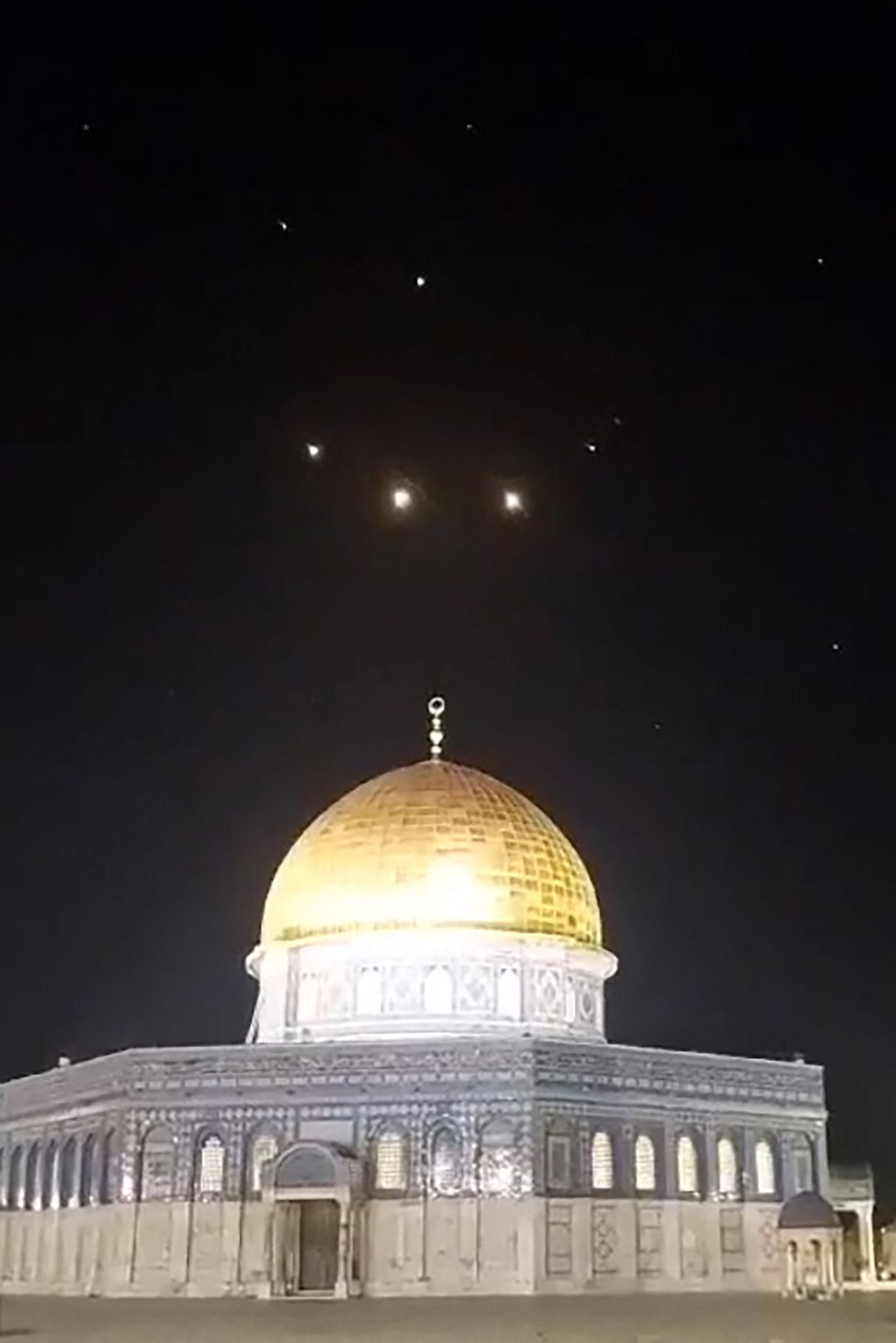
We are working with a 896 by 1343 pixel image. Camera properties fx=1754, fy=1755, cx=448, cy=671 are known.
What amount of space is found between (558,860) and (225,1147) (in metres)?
10.8

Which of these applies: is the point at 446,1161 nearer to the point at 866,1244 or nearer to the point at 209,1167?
the point at 209,1167

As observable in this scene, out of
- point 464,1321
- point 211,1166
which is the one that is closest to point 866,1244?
point 211,1166

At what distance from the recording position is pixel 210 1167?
115 feet

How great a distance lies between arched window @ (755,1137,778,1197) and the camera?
124 ft

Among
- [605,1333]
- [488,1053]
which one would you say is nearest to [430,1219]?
[488,1053]

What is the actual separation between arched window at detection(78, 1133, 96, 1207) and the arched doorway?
4605 millimetres

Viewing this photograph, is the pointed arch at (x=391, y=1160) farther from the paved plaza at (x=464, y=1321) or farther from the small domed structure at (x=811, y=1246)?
the small domed structure at (x=811, y=1246)

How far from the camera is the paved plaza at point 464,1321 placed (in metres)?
19.3

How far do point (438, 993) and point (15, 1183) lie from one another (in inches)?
451

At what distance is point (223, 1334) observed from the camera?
65.7 ft

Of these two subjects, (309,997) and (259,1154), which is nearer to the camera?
(259,1154)

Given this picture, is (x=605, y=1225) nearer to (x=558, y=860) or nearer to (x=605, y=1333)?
(x=558, y=860)

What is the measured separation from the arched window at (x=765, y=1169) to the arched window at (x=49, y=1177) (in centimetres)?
1519

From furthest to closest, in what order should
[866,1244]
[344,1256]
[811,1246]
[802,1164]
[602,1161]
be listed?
[866,1244] < [802,1164] < [602,1161] < [811,1246] < [344,1256]
